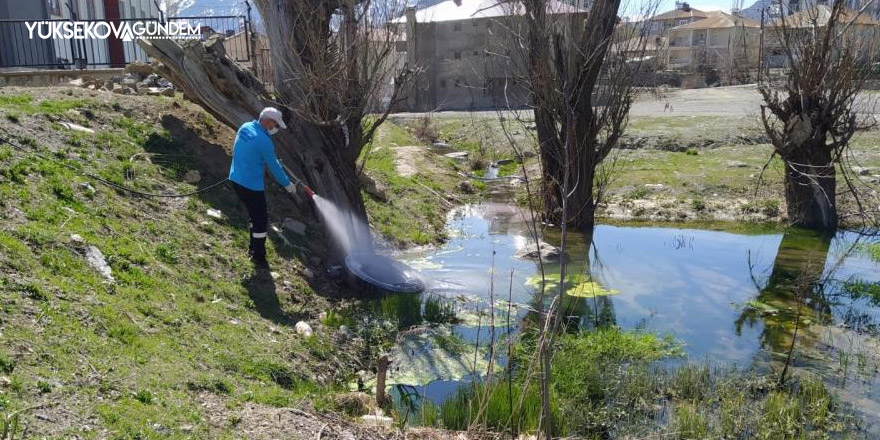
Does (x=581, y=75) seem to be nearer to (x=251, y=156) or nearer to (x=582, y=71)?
(x=582, y=71)

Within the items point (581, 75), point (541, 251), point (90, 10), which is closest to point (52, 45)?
point (90, 10)

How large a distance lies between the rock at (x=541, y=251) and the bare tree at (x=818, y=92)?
14.4 feet

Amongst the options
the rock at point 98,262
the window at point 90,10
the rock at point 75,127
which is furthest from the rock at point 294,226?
the window at point 90,10

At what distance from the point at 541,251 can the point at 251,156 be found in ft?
16.8

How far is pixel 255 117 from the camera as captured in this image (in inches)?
426

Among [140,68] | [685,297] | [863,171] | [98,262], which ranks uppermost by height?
[140,68]

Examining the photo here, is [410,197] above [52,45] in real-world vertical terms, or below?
below

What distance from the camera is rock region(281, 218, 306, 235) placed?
1031 cm

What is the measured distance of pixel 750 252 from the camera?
12594mm

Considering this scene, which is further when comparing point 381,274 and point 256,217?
point 381,274

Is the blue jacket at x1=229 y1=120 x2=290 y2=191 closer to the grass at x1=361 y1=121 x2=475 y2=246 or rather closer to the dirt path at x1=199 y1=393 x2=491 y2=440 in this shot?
the grass at x1=361 y1=121 x2=475 y2=246

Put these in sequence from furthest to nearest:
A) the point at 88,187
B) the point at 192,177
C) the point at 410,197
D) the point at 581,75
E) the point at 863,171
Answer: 1. the point at 863,171
2. the point at 410,197
3. the point at 581,75
4. the point at 192,177
5. the point at 88,187

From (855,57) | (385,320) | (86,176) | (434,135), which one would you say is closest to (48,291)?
(86,176)

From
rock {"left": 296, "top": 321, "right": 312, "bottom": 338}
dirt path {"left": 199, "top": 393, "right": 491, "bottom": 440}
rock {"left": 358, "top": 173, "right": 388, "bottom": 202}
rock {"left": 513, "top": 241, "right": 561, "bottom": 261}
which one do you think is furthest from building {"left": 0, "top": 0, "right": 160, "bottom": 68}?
dirt path {"left": 199, "top": 393, "right": 491, "bottom": 440}
